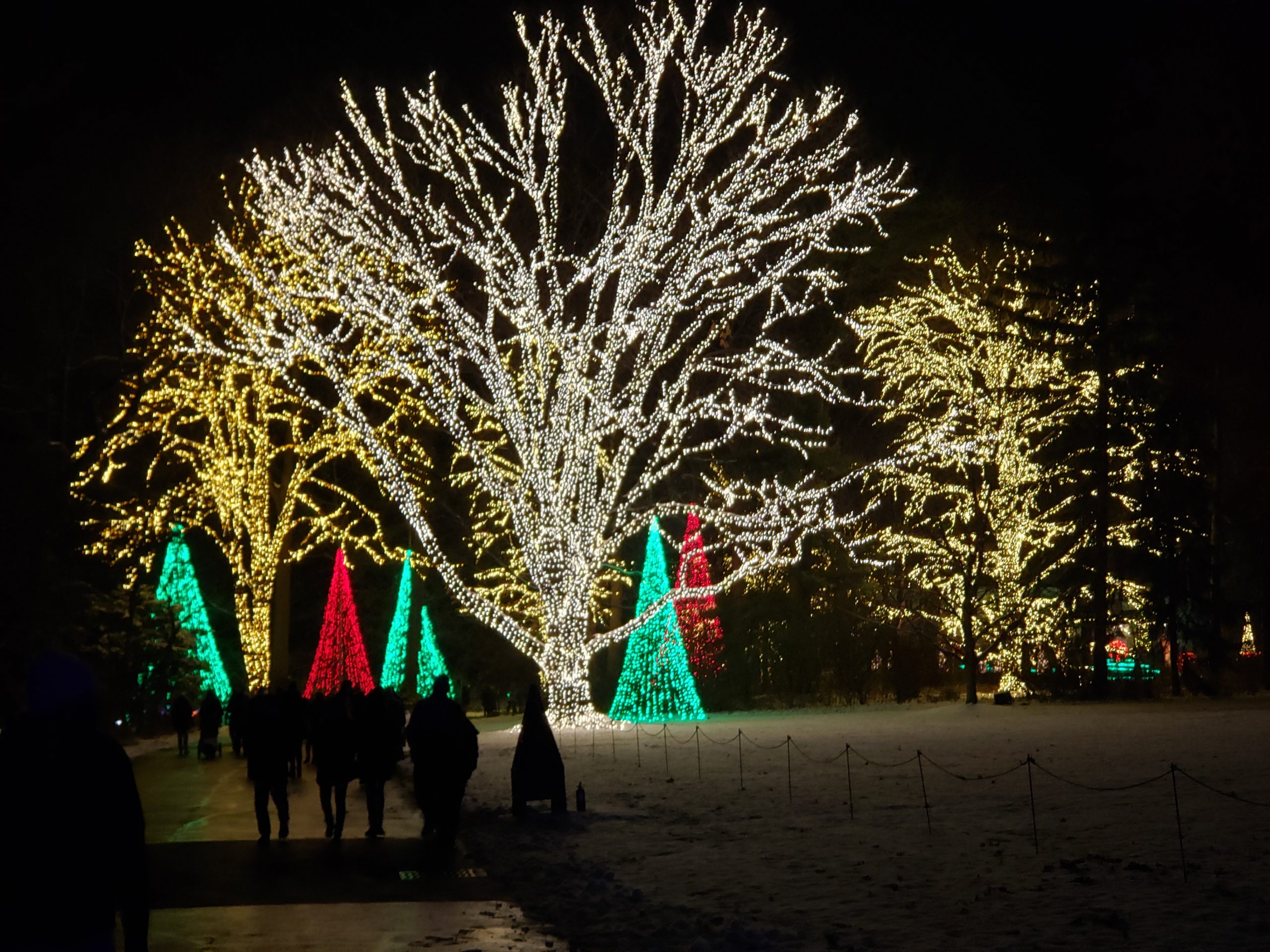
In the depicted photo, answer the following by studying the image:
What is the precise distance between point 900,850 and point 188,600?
1270 inches

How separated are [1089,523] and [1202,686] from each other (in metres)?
4.93

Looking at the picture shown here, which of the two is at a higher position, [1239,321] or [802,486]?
[1239,321]

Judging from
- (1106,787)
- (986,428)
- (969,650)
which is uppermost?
(986,428)

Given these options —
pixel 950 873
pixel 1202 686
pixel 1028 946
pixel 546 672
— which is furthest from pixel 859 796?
pixel 1202 686

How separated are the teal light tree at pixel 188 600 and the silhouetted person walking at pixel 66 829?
36208mm

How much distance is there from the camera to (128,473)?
1617 inches

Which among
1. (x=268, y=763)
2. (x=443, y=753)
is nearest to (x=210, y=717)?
(x=268, y=763)

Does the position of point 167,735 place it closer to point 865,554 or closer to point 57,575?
point 57,575

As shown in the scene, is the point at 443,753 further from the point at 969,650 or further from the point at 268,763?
the point at 969,650

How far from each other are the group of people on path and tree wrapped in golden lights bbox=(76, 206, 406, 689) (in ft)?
65.8

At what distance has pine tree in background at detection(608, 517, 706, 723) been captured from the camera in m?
32.5

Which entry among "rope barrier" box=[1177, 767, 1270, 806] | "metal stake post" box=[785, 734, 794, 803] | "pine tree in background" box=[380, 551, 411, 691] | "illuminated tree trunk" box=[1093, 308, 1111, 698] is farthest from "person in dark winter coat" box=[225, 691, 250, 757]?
"illuminated tree trunk" box=[1093, 308, 1111, 698]

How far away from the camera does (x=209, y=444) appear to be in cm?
3959

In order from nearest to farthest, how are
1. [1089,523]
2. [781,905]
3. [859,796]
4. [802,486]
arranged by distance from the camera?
[781,905]
[859,796]
[1089,523]
[802,486]
